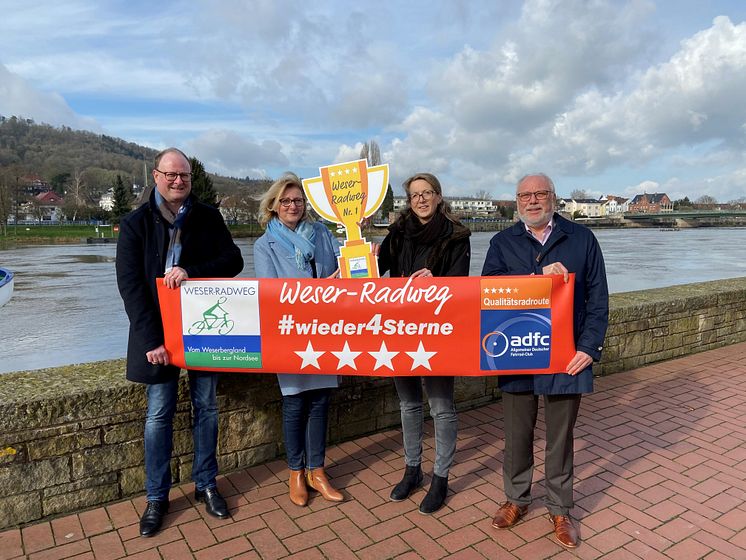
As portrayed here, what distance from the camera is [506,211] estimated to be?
119m

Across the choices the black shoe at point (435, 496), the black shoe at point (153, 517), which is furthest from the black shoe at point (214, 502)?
the black shoe at point (435, 496)

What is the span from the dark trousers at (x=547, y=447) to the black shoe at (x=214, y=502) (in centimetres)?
155

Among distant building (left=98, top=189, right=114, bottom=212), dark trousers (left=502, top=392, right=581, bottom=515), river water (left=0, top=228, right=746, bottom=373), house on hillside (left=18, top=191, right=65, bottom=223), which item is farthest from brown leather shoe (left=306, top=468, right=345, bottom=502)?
distant building (left=98, top=189, right=114, bottom=212)

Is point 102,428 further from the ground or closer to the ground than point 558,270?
closer to the ground

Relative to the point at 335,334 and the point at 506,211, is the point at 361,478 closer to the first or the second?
the point at 335,334

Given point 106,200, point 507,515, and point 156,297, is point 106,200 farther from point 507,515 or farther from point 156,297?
point 507,515

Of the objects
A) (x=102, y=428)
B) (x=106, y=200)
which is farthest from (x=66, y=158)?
(x=102, y=428)

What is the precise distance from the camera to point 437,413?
9.87 feet

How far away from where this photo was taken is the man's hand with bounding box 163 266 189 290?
2773 millimetres

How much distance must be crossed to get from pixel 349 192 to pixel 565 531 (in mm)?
2227

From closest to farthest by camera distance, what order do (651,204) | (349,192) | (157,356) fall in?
(157,356) < (349,192) < (651,204)

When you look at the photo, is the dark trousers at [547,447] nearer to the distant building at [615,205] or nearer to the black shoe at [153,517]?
the black shoe at [153,517]

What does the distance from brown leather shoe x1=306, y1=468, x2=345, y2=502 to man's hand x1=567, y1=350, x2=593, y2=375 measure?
1493mm

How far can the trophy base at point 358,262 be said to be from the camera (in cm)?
306
